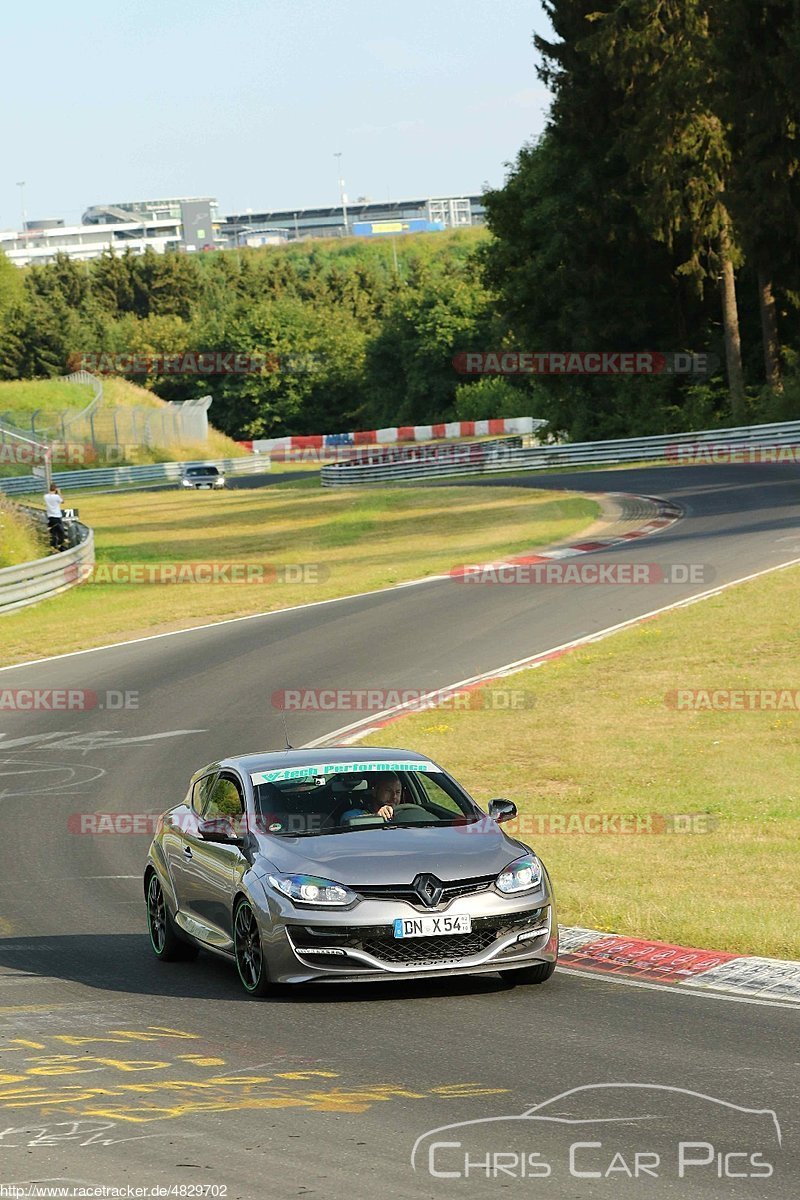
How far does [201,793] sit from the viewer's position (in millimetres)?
11148

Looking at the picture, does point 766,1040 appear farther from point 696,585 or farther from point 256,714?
point 696,585

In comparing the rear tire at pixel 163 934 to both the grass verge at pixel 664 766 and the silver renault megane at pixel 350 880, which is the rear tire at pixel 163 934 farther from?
the grass verge at pixel 664 766

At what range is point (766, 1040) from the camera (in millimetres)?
7785

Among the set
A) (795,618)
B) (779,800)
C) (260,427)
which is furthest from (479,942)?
(260,427)

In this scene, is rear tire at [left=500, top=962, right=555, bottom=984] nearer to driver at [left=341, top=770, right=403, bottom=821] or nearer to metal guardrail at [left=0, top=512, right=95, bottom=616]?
driver at [left=341, top=770, right=403, bottom=821]

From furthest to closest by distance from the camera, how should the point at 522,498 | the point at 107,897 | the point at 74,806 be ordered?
the point at 522,498 < the point at 74,806 < the point at 107,897

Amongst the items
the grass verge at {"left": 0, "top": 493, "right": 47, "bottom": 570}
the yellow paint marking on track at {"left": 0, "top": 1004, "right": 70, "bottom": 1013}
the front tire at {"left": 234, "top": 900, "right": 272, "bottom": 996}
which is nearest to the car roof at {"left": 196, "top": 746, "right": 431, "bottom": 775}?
the front tire at {"left": 234, "top": 900, "right": 272, "bottom": 996}

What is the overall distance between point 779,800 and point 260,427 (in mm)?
103565

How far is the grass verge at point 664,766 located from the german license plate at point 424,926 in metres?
2.05

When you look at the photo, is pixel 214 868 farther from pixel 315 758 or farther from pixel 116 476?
pixel 116 476

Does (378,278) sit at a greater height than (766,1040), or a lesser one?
greater

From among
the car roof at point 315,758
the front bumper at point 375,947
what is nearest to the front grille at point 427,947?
the front bumper at point 375,947

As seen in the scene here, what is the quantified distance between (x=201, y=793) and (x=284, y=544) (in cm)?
3384

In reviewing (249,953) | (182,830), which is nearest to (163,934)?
(182,830)
